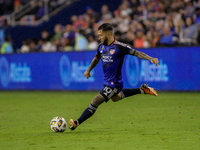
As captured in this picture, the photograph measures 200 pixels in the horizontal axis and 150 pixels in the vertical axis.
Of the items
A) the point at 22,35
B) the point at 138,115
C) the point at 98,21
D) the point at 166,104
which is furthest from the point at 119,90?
the point at 22,35

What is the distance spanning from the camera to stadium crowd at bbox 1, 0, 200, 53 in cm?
1630

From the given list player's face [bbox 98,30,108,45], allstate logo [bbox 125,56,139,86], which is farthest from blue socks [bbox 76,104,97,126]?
allstate logo [bbox 125,56,139,86]

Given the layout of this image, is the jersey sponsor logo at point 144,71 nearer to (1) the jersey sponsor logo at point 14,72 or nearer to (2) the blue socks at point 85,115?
(1) the jersey sponsor logo at point 14,72

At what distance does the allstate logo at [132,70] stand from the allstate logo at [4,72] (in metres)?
6.94

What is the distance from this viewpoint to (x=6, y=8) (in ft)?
91.0

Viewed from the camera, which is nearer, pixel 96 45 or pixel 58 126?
pixel 58 126

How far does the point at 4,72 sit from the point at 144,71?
792 centimetres

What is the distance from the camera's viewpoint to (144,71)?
16.1m

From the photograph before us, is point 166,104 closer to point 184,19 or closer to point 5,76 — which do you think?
point 184,19

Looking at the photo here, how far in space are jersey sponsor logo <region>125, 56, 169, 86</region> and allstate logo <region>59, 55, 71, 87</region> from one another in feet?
10.3

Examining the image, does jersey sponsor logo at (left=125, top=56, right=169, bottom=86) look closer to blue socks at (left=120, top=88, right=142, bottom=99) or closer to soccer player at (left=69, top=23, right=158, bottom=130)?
blue socks at (left=120, top=88, right=142, bottom=99)

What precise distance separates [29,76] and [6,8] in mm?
9806

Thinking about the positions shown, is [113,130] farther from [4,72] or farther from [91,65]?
[4,72]

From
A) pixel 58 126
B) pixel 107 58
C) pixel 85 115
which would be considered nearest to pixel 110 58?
pixel 107 58
